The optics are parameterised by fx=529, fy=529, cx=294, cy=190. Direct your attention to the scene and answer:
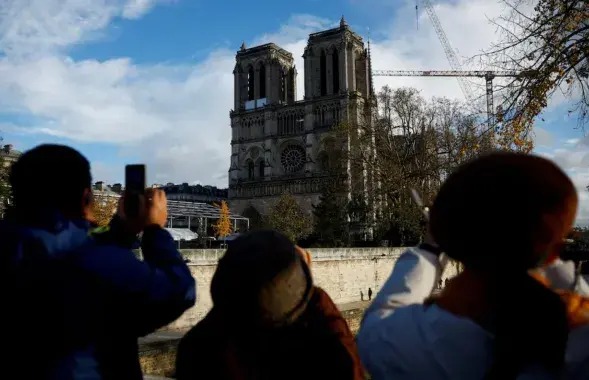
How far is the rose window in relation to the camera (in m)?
59.9

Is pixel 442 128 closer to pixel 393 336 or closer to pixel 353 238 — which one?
pixel 353 238

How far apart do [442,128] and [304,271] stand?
105 feet

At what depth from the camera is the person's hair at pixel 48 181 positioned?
1788 mm

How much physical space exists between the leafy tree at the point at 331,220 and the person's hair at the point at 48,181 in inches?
1405

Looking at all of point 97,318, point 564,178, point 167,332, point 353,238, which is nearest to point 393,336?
point 564,178

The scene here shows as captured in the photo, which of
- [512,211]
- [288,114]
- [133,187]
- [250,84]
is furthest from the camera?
[250,84]

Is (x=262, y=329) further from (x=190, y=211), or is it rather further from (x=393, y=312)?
(x=190, y=211)

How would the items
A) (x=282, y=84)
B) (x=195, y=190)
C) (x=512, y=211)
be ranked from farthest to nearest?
(x=195, y=190)
(x=282, y=84)
(x=512, y=211)

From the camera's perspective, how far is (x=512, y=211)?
1.37 meters

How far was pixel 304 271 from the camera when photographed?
1.77 m

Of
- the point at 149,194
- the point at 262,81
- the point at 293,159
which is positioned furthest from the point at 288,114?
the point at 149,194

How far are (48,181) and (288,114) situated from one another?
60.0 metres

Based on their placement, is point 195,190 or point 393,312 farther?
point 195,190

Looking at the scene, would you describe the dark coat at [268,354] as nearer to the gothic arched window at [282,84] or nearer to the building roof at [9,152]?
the building roof at [9,152]
